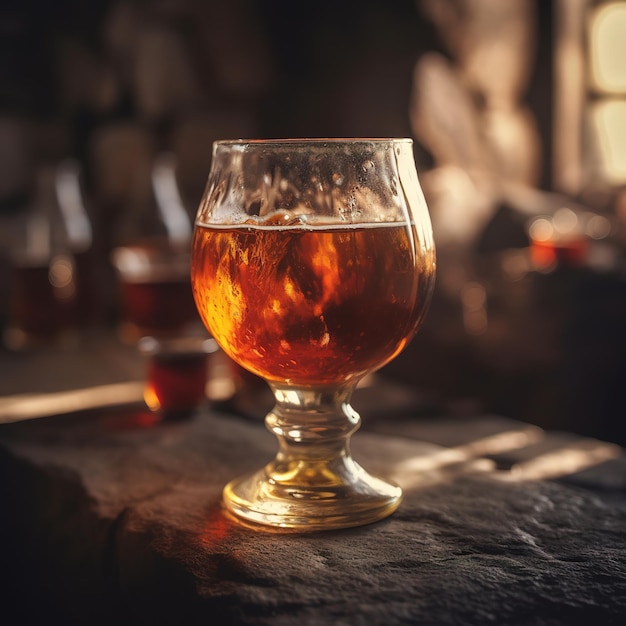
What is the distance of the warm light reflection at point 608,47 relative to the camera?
4344 mm

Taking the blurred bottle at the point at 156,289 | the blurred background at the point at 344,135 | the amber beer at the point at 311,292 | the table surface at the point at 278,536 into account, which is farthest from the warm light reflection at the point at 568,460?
the blurred background at the point at 344,135

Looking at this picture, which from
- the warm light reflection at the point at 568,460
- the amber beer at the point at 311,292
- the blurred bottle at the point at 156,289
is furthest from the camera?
the blurred bottle at the point at 156,289

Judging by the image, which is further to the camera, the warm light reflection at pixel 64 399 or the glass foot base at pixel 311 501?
the warm light reflection at pixel 64 399

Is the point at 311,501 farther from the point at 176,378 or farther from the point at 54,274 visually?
the point at 54,274

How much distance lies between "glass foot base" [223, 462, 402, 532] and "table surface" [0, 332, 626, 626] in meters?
0.02

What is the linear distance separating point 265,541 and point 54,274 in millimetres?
1652

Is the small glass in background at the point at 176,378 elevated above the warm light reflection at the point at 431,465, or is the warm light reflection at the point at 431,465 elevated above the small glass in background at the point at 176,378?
the small glass in background at the point at 176,378

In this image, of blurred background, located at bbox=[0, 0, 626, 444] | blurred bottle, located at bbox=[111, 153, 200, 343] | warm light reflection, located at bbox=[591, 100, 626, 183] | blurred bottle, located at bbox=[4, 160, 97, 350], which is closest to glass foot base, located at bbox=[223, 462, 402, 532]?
blurred bottle, located at bbox=[111, 153, 200, 343]

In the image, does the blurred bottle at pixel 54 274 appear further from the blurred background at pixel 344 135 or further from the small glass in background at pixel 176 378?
A: the small glass in background at pixel 176 378

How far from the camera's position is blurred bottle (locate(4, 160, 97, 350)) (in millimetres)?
2336

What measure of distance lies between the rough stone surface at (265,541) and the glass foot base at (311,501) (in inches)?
0.6

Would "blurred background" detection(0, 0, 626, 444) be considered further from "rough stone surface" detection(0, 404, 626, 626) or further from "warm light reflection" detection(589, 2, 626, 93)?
"rough stone surface" detection(0, 404, 626, 626)

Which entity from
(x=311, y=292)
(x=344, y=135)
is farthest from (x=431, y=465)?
(x=344, y=135)

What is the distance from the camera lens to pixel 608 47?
14.4 ft
